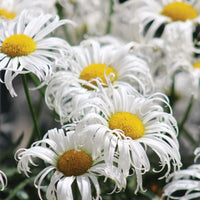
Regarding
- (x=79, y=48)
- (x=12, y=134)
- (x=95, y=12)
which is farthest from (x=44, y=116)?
(x=79, y=48)

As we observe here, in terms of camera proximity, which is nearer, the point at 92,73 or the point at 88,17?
the point at 92,73

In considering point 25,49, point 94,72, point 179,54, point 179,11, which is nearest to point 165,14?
point 179,11

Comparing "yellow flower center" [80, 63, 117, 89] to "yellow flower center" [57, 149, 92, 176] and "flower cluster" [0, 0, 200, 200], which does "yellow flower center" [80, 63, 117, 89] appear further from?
"yellow flower center" [57, 149, 92, 176]

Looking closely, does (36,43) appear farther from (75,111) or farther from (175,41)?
(175,41)

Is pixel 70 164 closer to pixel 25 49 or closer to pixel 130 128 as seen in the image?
pixel 130 128

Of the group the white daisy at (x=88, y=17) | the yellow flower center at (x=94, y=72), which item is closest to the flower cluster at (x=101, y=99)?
the yellow flower center at (x=94, y=72)
